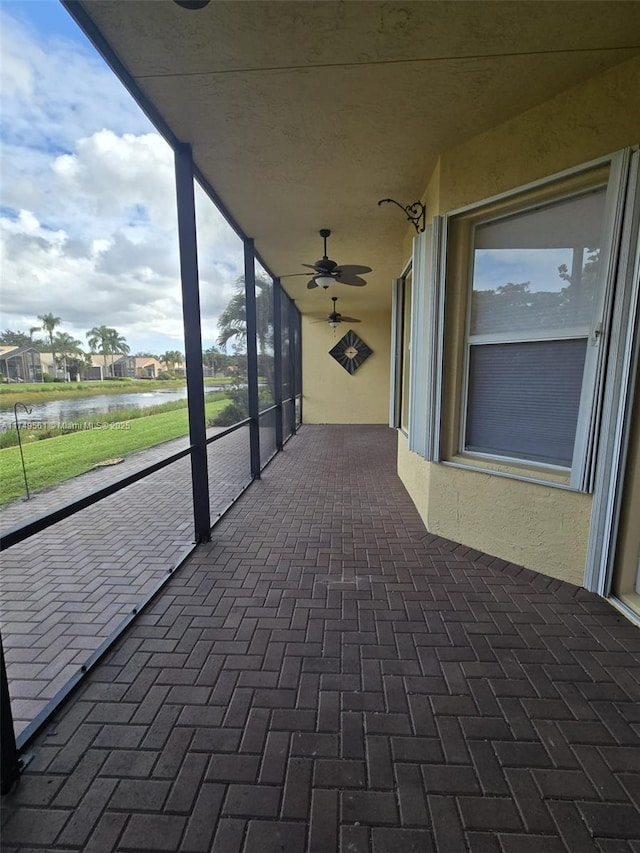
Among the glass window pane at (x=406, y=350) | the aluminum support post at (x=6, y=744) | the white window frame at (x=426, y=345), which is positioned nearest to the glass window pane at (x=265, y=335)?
the glass window pane at (x=406, y=350)

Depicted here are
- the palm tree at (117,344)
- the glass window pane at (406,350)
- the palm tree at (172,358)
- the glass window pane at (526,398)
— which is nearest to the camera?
the palm tree at (117,344)

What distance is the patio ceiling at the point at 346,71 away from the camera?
5.11 ft

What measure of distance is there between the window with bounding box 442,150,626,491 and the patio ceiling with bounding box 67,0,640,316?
0.53m

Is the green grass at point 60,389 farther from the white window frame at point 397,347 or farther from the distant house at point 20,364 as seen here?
the white window frame at point 397,347

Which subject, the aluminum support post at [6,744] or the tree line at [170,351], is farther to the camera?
the tree line at [170,351]

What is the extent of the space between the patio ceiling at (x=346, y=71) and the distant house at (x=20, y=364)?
1.43 m

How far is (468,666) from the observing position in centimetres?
167

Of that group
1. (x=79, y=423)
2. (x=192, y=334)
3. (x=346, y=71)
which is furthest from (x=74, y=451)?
(x=346, y=71)

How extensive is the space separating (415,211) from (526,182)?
44.3 inches

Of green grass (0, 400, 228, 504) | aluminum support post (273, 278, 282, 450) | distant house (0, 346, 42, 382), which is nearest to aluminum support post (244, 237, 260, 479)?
aluminum support post (273, 278, 282, 450)

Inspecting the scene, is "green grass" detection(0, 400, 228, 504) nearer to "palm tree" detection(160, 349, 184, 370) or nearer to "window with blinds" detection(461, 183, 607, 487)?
"palm tree" detection(160, 349, 184, 370)

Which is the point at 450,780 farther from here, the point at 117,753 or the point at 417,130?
the point at 417,130

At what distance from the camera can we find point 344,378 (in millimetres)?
9477

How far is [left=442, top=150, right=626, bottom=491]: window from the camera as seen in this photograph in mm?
2109
